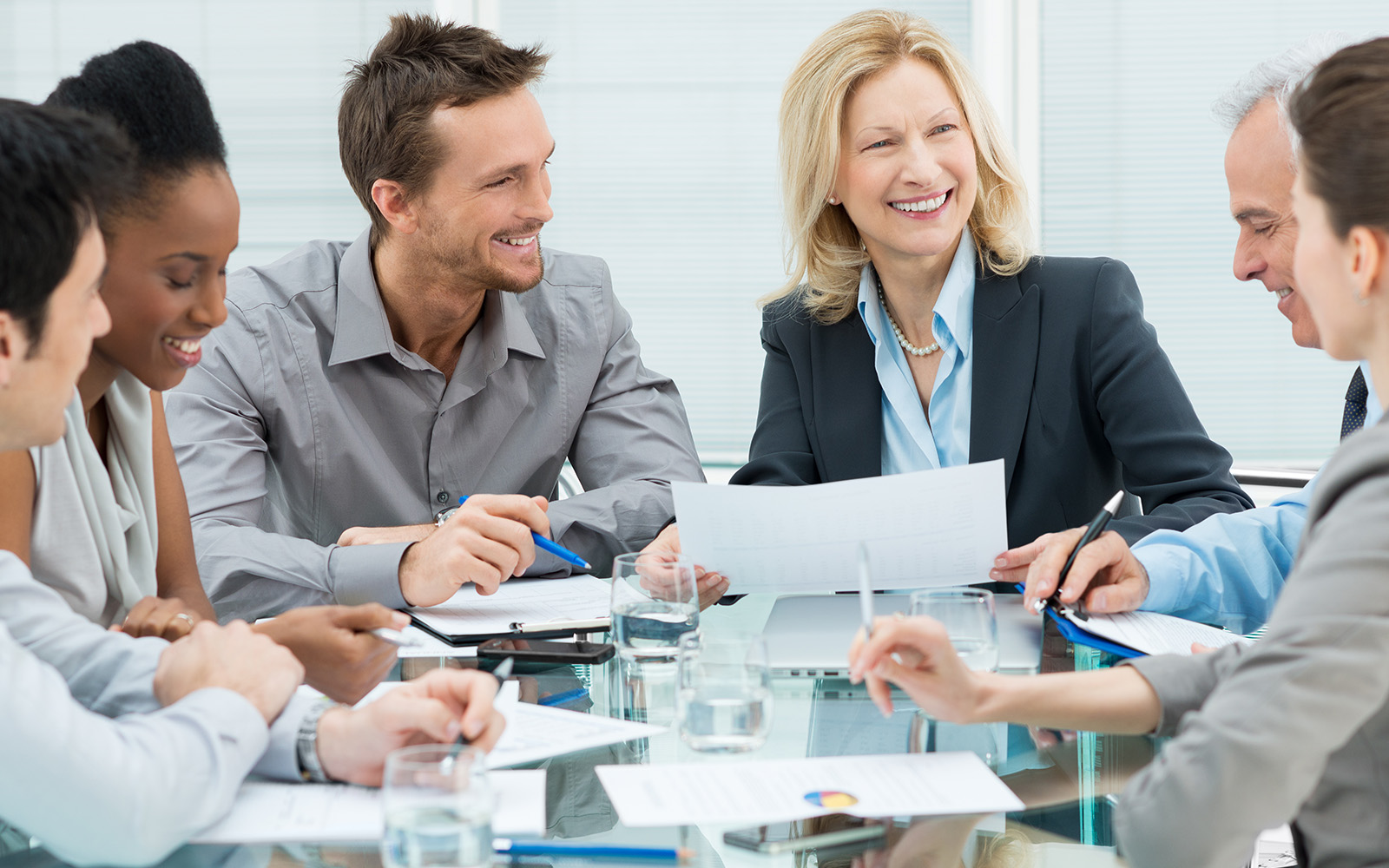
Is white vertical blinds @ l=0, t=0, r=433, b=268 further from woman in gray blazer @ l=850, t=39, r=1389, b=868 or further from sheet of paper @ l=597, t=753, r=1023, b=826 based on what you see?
woman in gray blazer @ l=850, t=39, r=1389, b=868

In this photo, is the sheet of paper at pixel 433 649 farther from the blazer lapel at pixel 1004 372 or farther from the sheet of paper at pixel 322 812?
the blazer lapel at pixel 1004 372

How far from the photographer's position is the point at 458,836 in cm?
80

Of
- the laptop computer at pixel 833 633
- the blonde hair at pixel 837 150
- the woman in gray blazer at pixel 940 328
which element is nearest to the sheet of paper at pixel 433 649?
the laptop computer at pixel 833 633

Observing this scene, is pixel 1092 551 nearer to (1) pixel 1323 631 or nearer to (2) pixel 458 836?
(1) pixel 1323 631

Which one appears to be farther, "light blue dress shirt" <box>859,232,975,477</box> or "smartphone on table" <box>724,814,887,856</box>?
"light blue dress shirt" <box>859,232,975,477</box>

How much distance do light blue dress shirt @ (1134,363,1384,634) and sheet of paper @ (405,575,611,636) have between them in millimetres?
756

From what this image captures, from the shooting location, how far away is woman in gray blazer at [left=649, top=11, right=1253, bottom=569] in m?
2.09

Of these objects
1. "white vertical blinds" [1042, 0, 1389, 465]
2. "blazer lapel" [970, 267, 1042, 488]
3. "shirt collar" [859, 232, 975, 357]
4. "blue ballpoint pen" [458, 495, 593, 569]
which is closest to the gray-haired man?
"blazer lapel" [970, 267, 1042, 488]

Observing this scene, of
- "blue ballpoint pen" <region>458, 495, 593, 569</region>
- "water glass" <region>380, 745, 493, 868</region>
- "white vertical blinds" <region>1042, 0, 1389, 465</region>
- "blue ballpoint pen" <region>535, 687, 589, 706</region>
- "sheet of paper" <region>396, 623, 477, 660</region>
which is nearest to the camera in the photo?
"water glass" <region>380, 745, 493, 868</region>

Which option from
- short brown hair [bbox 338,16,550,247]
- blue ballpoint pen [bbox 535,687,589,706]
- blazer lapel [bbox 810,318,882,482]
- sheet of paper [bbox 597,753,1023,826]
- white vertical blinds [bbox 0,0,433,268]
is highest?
white vertical blinds [bbox 0,0,433,268]

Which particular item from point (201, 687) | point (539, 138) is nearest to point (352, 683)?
point (201, 687)

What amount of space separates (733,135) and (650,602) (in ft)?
9.09

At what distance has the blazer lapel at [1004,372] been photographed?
209 centimetres

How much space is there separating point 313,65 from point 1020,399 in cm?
284
